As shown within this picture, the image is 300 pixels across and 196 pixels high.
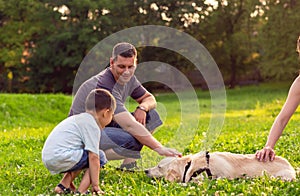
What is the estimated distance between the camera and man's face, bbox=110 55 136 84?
7414mm

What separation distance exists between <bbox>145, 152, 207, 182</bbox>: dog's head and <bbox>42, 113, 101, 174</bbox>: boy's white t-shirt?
1029mm

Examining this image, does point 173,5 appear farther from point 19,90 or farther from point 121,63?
point 121,63

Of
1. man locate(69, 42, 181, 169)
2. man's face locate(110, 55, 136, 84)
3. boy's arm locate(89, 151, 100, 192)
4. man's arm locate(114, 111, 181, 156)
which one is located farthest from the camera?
man's face locate(110, 55, 136, 84)

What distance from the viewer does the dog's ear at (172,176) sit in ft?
22.1

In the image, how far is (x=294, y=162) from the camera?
25.8 ft

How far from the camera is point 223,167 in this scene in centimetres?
663

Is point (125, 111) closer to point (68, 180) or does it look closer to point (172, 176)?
point (172, 176)

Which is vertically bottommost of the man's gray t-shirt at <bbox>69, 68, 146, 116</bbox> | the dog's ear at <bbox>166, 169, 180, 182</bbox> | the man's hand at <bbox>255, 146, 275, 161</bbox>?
the dog's ear at <bbox>166, 169, 180, 182</bbox>

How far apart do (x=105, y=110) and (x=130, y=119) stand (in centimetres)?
91

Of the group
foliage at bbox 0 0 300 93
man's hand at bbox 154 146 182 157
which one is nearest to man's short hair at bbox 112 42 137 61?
man's hand at bbox 154 146 182 157

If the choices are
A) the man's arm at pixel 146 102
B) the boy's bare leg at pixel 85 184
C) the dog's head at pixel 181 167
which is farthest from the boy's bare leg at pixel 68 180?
the man's arm at pixel 146 102

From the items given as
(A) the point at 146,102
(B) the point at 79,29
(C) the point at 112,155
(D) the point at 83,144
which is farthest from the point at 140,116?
(B) the point at 79,29

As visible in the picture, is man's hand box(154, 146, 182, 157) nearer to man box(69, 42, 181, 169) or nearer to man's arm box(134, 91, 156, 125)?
man box(69, 42, 181, 169)

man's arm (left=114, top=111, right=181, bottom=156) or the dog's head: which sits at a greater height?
man's arm (left=114, top=111, right=181, bottom=156)
